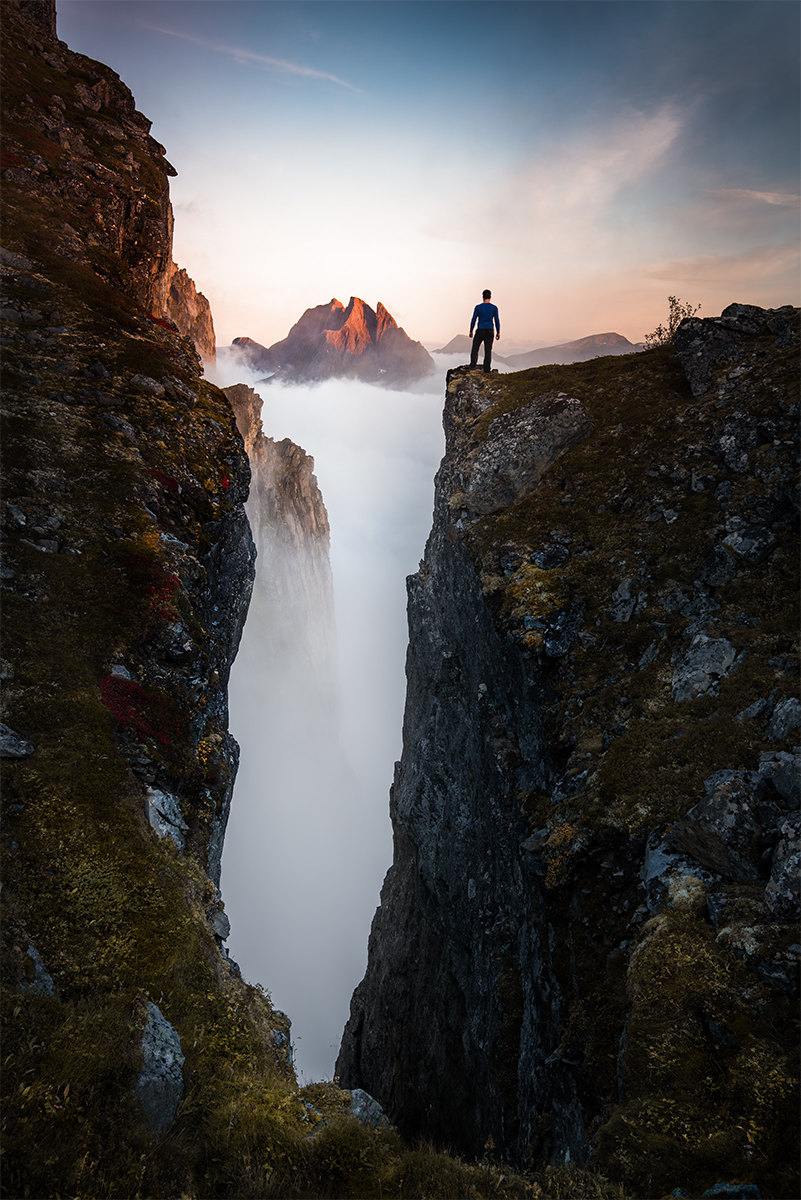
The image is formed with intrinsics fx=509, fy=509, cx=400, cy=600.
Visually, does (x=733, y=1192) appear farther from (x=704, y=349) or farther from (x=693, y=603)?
(x=704, y=349)

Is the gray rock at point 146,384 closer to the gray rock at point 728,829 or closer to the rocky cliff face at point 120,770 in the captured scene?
the rocky cliff face at point 120,770

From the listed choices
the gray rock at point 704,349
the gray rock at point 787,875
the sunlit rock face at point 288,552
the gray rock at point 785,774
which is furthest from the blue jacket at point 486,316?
the sunlit rock face at point 288,552

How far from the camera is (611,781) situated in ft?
43.1

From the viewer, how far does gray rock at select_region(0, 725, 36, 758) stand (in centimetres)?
1013

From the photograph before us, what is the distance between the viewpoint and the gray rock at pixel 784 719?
1062 cm

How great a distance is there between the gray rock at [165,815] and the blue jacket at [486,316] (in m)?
26.6

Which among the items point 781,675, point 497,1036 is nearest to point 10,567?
point 781,675

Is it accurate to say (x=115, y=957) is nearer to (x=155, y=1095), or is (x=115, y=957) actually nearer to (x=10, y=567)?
(x=155, y=1095)

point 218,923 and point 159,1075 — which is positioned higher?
point 218,923

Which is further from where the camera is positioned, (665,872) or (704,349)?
(704,349)

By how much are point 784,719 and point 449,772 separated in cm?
1945

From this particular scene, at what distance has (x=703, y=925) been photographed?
9.21 meters

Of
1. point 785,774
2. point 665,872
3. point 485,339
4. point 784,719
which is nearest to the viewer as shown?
point 785,774

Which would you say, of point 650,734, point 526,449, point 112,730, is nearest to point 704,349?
point 526,449
